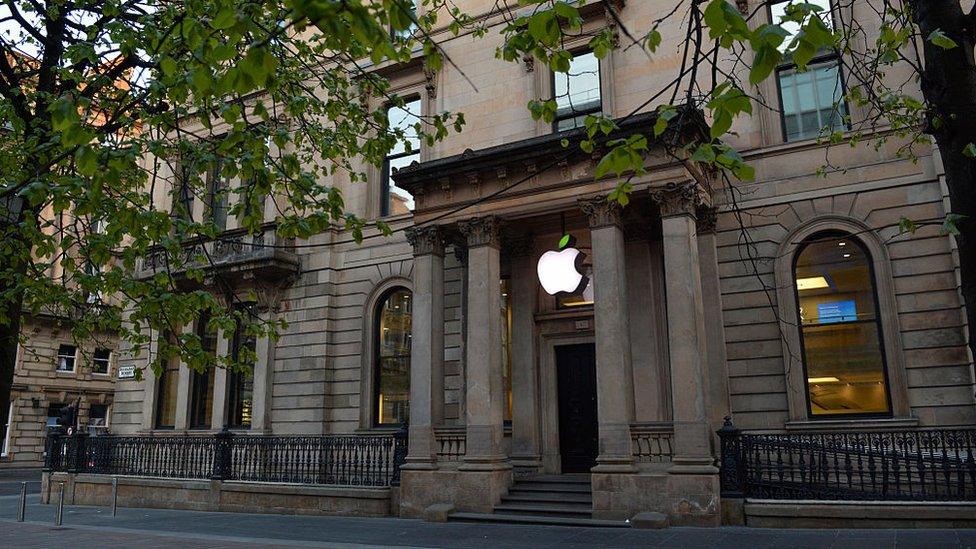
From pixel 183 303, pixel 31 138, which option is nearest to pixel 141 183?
pixel 31 138

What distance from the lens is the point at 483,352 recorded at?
13664 mm

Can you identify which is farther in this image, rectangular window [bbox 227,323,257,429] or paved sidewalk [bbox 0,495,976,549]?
rectangular window [bbox 227,323,257,429]

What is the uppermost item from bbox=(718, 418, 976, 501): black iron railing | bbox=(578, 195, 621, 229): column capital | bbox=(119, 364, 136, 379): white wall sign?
bbox=(578, 195, 621, 229): column capital

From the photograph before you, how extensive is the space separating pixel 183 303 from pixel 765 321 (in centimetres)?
1044

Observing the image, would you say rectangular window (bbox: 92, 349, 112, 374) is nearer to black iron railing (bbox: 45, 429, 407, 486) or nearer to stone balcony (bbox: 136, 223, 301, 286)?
black iron railing (bbox: 45, 429, 407, 486)

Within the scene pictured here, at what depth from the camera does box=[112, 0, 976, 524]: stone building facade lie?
12242 millimetres

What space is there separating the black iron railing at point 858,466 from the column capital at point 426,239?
6.65 meters

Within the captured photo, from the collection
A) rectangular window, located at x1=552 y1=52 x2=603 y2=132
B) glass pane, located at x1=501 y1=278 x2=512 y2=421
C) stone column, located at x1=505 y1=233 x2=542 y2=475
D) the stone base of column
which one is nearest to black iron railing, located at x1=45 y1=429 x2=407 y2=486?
the stone base of column

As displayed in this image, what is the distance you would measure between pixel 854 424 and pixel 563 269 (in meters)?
5.87

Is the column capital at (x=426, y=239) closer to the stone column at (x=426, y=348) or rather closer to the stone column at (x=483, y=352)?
the stone column at (x=426, y=348)

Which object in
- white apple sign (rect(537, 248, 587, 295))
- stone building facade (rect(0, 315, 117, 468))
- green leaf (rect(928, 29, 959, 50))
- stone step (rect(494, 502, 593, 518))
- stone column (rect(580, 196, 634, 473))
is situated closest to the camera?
green leaf (rect(928, 29, 959, 50))

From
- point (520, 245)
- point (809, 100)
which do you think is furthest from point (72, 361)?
point (809, 100)

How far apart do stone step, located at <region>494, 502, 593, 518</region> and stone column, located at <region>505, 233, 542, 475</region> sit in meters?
2.13

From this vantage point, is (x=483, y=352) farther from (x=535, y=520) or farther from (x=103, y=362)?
(x=103, y=362)
